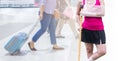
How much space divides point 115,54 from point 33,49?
1.71 metres

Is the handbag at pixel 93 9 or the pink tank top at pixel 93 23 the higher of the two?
the handbag at pixel 93 9

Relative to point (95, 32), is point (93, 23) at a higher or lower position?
higher

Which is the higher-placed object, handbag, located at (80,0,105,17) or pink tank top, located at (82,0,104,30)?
handbag, located at (80,0,105,17)

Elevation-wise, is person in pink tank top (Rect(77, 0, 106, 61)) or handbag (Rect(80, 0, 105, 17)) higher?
handbag (Rect(80, 0, 105, 17))

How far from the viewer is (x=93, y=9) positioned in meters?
3.72

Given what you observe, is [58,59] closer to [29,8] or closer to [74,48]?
[74,48]

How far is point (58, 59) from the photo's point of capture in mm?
5699

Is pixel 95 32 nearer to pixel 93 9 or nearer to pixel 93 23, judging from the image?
pixel 93 23

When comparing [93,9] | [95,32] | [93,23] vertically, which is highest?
[93,9]

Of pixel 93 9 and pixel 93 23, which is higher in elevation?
pixel 93 9

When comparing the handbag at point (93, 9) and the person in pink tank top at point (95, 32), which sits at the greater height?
the handbag at point (93, 9)

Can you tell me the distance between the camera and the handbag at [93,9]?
12.1ft

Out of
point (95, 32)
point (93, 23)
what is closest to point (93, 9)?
point (93, 23)

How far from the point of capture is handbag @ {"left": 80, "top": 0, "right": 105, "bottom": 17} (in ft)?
12.1
